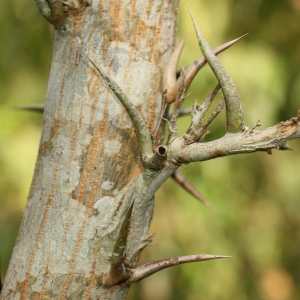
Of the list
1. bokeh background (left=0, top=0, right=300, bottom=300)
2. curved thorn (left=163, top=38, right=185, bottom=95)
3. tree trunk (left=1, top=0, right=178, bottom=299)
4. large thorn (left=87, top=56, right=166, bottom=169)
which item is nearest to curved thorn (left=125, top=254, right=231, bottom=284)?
tree trunk (left=1, top=0, right=178, bottom=299)

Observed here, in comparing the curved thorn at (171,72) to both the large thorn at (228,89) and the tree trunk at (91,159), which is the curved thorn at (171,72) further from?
the large thorn at (228,89)

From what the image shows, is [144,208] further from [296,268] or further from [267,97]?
[296,268]

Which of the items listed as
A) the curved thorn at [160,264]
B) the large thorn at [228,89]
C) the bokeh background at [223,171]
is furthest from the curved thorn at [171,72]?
the bokeh background at [223,171]

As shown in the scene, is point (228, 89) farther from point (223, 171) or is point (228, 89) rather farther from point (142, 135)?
point (223, 171)

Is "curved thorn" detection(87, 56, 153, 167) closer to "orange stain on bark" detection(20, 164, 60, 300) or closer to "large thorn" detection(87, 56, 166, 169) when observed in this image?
"large thorn" detection(87, 56, 166, 169)

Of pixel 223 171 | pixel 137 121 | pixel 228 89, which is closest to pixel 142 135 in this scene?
pixel 137 121

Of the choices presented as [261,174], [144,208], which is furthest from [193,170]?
[144,208]
